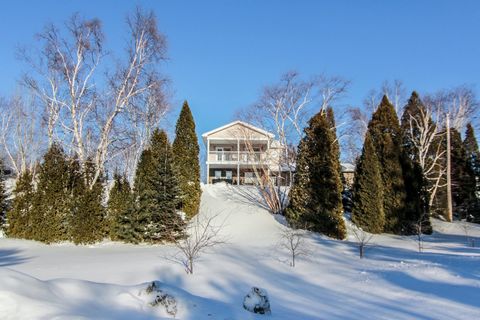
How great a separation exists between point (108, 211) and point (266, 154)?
10.1m

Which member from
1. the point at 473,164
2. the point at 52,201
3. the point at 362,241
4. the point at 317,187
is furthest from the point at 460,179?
the point at 52,201

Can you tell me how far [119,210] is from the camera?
16125 mm

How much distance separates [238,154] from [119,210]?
44.7 feet

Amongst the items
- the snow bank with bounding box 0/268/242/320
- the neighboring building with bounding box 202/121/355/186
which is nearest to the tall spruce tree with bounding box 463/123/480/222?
the neighboring building with bounding box 202/121/355/186

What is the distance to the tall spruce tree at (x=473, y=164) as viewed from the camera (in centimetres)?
2880

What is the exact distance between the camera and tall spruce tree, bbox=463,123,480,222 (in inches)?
1134

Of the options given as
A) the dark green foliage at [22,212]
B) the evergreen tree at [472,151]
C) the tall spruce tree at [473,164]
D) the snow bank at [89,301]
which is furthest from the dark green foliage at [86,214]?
the evergreen tree at [472,151]

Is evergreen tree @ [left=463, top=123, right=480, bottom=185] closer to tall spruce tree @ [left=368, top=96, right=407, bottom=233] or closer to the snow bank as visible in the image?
tall spruce tree @ [left=368, top=96, right=407, bottom=233]

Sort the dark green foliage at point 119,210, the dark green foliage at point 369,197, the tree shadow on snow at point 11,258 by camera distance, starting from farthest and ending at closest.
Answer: the dark green foliage at point 369,197 → the dark green foliage at point 119,210 → the tree shadow on snow at point 11,258

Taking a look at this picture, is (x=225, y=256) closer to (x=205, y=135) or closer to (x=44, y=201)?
(x=44, y=201)

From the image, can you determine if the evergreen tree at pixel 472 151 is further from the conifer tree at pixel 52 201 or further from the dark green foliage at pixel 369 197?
the conifer tree at pixel 52 201

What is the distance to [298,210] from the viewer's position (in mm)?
18750

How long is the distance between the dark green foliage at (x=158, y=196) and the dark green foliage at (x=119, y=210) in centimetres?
41

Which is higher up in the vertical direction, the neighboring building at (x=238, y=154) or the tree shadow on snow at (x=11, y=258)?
the neighboring building at (x=238, y=154)
